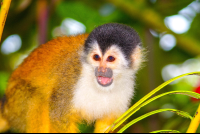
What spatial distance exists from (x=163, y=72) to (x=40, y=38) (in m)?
2.44

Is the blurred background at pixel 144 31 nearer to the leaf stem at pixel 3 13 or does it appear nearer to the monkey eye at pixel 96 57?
the monkey eye at pixel 96 57

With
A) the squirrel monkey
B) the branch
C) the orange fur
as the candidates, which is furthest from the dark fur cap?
the branch

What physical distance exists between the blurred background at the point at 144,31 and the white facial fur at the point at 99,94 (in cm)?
76

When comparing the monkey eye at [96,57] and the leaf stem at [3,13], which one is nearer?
the leaf stem at [3,13]

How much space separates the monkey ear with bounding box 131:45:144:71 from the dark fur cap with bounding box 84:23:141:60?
11 centimetres

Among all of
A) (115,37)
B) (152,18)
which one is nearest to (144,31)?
(152,18)

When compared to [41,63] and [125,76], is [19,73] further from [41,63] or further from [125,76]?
[125,76]

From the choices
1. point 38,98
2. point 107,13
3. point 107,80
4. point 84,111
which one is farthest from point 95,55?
point 107,13

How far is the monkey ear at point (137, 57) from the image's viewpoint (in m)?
2.88

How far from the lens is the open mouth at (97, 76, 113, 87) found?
2656 mm

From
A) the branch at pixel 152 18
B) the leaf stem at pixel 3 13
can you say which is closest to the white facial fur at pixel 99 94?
the branch at pixel 152 18

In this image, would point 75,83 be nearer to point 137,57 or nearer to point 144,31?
point 137,57

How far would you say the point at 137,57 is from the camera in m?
2.96

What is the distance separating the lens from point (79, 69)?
9.86 feet
